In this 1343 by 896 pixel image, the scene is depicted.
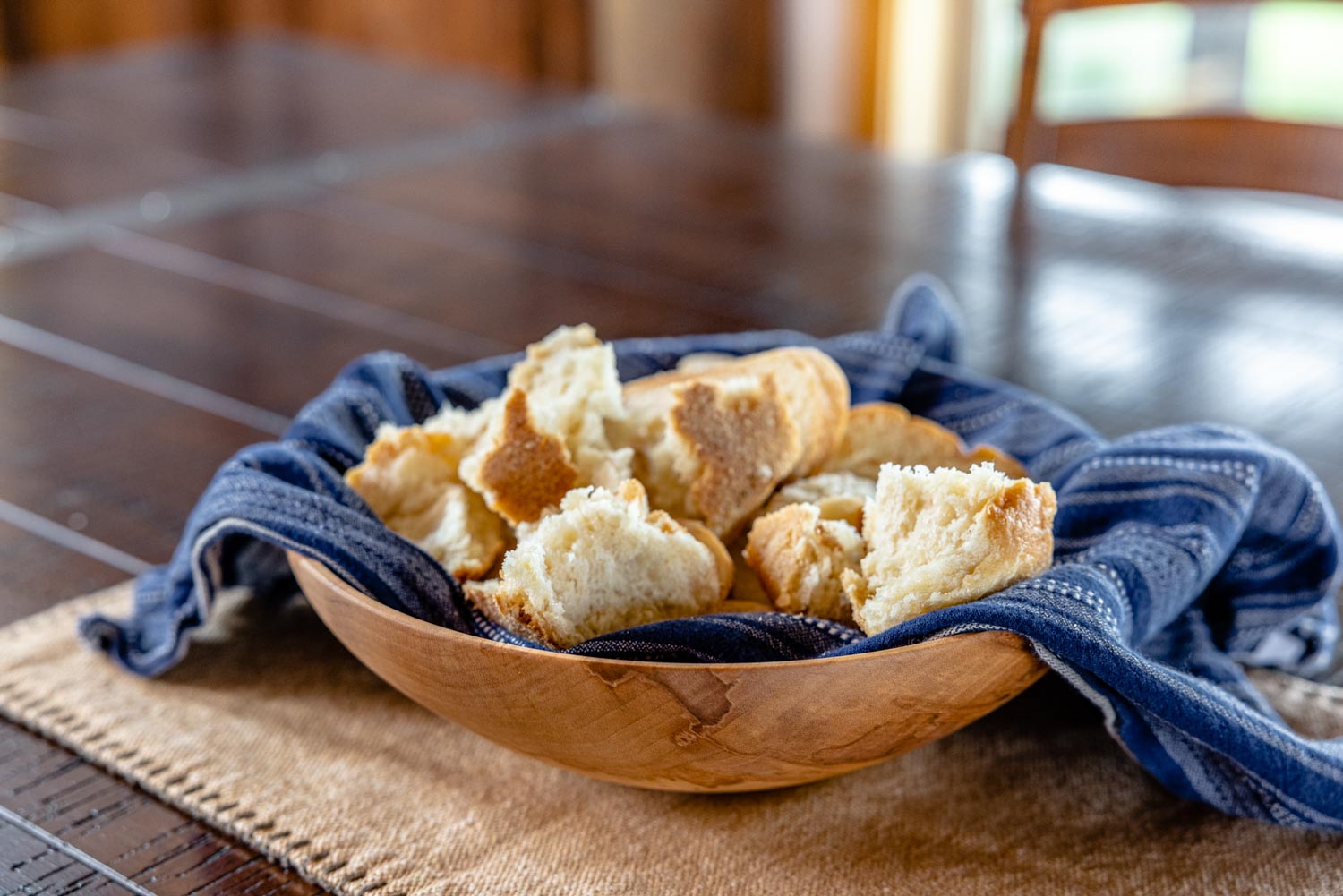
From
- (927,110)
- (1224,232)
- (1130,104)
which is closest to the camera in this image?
(1224,232)

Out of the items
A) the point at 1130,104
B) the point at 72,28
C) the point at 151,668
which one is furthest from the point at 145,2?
the point at 151,668

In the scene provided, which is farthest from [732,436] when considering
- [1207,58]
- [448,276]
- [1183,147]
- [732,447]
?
[1207,58]

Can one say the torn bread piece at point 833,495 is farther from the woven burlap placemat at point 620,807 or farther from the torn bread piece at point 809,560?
the woven burlap placemat at point 620,807

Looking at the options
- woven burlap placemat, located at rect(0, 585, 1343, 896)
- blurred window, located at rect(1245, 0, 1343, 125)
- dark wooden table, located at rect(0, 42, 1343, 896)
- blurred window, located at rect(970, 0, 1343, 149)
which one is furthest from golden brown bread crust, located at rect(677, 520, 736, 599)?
blurred window, located at rect(1245, 0, 1343, 125)

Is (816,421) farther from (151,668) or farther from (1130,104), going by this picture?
(1130,104)

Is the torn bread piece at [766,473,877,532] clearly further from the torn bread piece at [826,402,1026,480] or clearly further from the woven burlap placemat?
the woven burlap placemat

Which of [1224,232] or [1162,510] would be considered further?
[1224,232]
